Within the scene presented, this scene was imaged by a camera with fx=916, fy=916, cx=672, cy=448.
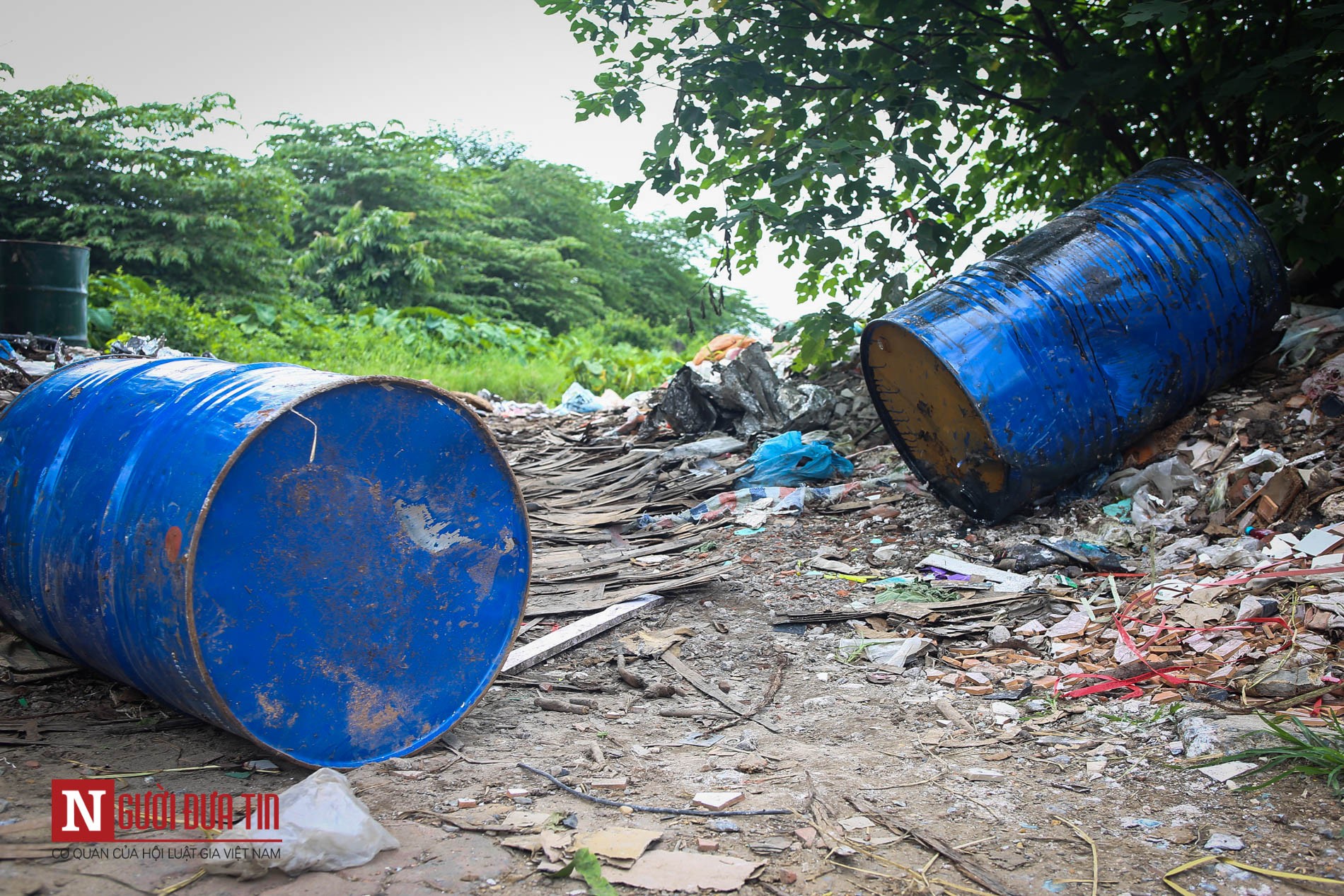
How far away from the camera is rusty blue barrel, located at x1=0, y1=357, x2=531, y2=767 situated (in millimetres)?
2342

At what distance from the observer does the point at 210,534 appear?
7.59ft

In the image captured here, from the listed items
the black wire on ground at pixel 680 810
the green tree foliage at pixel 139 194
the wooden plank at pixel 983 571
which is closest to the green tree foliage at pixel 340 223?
the green tree foliage at pixel 139 194

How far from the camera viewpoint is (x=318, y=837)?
1.99 metres

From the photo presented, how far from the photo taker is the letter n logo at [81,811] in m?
2.09

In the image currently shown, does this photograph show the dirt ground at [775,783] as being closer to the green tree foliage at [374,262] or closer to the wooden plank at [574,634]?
the wooden plank at [574,634]

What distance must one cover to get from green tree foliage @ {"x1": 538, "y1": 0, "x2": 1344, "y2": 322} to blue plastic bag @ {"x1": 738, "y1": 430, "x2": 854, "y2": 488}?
2.82 feet

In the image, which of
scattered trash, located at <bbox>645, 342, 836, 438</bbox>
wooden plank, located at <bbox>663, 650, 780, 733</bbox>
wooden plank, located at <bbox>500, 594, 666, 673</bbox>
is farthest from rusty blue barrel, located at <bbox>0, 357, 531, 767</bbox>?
scattered trash, located at <bbox>645, 342, 836, 438</bbox>

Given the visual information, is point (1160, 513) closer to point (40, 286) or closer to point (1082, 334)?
point (1082, 334)

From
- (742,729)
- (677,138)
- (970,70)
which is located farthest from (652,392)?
(742,729)

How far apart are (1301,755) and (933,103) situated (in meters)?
4.22

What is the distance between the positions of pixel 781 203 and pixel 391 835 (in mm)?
4050

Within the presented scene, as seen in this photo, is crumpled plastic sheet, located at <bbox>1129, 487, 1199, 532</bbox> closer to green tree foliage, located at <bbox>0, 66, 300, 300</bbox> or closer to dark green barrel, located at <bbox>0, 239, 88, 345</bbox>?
dark green barrel, located at <bbox>0, 239, 88, 345</bbox>

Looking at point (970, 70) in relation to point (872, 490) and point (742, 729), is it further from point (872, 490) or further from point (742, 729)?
point (742, 729)

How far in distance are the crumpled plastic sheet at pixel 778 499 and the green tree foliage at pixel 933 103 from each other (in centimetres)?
110
